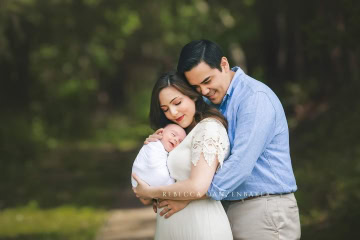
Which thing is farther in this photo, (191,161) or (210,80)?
(210,80)

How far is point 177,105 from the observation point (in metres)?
3.71

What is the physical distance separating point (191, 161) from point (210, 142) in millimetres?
150

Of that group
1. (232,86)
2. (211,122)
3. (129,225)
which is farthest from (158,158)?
(129,225)

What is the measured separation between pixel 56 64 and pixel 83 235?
45.6ft

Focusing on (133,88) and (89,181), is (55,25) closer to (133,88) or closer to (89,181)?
(89,181)

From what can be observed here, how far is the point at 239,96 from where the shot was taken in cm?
361

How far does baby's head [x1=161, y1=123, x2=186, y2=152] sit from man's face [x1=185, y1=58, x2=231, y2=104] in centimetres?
27

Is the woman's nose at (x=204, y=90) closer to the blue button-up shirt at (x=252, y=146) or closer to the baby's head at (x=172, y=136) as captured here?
the blue button-up shirt at (x=252, y=146)

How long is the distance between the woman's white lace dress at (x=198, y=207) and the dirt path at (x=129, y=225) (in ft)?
14.2

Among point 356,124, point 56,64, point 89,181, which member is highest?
point 56,64

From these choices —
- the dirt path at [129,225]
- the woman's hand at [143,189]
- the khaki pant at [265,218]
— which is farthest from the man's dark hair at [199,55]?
the dirt path at [129,225]

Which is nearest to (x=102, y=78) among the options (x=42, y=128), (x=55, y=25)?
(x=42, y=128)

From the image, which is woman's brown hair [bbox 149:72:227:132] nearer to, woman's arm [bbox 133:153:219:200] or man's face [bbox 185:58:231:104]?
man's face [bbox 185:58:231:104]

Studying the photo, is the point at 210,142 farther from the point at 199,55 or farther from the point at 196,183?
the point at 199,55
